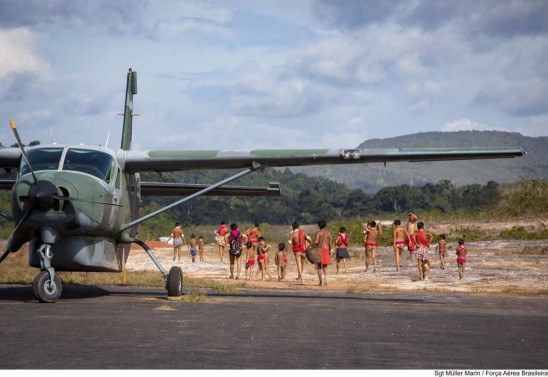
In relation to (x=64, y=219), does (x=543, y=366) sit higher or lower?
lower

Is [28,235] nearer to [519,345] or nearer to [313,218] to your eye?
[519,345]

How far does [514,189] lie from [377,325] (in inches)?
2459

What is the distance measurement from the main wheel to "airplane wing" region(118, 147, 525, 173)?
3.48 metres

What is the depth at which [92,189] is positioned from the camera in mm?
17891

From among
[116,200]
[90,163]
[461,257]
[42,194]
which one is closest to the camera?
[42,194]

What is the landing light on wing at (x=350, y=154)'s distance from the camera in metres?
20.3

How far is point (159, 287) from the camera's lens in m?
25.4

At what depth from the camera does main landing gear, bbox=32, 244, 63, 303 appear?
17406 mm


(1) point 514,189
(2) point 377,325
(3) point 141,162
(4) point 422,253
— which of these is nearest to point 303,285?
(4) point 422,253

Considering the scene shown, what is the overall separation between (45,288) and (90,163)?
251 cm

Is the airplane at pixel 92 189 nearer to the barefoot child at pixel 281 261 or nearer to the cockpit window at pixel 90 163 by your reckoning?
the cockpit window at pixel 90 163

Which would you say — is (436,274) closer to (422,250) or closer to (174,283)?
(422,250)

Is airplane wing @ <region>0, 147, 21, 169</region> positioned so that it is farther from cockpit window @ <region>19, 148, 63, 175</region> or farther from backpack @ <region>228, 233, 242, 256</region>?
backpack @ <region>228, 233, 242, 256</region>

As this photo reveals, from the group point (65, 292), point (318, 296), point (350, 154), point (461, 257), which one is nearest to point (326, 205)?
point (461, 257)
